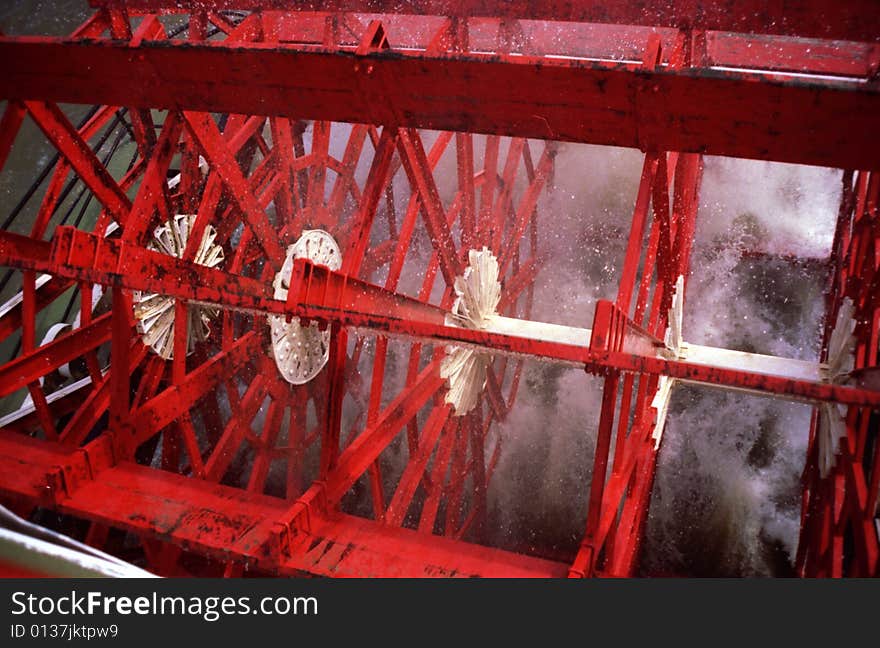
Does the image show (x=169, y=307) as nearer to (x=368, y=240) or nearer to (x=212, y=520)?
(x=368, y=240)

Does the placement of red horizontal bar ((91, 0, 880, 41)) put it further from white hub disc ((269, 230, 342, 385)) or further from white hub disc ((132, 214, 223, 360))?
white hub disc ((269, 230, 342, 385))

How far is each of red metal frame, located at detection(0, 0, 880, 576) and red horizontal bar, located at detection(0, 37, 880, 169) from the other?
0.04 ft

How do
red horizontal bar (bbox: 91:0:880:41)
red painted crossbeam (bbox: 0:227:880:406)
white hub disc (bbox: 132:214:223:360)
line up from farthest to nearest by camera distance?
1. white hub disc (bbox: 132:214:223:360)
2. red horizontal bar (bbox: 91:0:880:41)
3. red painted crossbeam (bbox: 0:227:880:406)

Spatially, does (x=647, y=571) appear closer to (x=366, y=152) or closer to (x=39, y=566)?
(x=366, y=152)

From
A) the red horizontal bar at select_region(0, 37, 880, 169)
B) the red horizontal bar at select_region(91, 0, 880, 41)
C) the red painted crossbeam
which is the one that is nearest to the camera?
the red painted crossbeam

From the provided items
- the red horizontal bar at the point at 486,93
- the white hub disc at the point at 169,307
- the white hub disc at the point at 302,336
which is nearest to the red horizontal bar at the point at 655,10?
the red horizontal bar at the point at 486,93

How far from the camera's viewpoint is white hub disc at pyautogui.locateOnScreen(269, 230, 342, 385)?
5730 mm

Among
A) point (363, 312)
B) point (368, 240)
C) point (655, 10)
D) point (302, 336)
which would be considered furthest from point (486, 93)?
point (302, 336)

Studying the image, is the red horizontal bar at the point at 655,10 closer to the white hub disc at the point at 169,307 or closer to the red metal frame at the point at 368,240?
the red metal frame at the point at 368,240

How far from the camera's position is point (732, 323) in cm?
802

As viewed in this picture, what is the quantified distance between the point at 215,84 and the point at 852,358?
337 cm

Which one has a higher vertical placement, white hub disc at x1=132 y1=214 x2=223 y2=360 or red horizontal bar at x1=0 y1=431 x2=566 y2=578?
white hub disc at x1=132 y1=214 x2=223 y2=360

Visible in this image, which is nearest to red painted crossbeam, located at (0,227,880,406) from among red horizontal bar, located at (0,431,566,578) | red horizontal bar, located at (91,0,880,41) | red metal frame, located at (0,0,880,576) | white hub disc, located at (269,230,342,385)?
red metal frame, located at (0,0,880,576)

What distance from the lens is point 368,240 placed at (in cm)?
451
